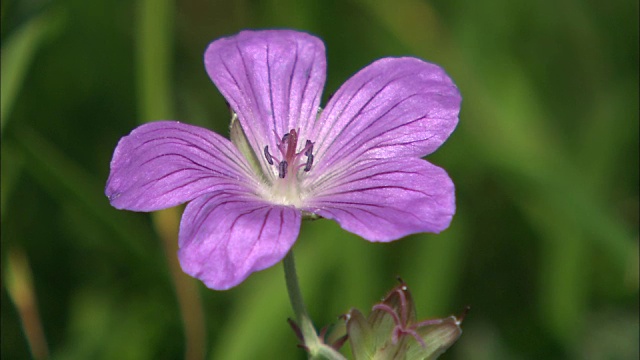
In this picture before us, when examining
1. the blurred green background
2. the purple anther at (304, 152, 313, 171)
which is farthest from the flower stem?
the blurred green background

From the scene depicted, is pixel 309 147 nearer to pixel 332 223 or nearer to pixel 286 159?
pixel 286 159

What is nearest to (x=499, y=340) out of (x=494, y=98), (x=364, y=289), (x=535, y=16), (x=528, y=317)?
(x=528, y=317)

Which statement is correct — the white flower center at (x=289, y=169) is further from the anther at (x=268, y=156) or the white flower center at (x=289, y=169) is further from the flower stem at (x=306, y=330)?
the flower stem at (x=306, y=330)

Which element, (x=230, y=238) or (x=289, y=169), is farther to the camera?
(x=289, y=169)

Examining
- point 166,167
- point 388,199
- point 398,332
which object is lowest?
point 398,332

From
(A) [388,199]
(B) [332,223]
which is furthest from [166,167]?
(B) [332,223]

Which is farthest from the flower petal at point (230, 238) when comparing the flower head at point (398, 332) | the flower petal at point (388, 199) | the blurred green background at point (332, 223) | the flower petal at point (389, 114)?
the blurred green background at point (332, 223)

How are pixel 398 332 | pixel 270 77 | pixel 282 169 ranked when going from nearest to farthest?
pixel 398 332, pixel 282 169, pixel 270 77
